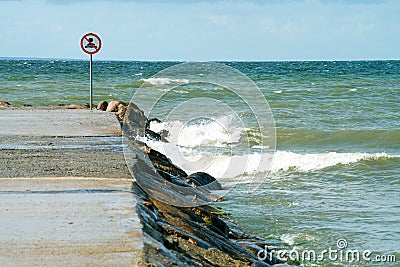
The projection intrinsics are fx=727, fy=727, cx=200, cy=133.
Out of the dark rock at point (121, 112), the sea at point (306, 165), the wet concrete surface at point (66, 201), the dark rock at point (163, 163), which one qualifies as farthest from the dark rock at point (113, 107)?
the wet concrete surface at point (66, 201)

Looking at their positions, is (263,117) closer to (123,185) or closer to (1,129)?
(1,129)

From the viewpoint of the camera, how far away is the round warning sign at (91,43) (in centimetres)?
1459

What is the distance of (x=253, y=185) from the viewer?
13180 millimetres

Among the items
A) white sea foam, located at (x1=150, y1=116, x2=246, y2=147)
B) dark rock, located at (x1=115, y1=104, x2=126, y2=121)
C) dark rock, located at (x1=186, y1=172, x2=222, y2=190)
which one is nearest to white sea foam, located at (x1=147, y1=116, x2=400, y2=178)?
white sea foam, located at (x1=150, y1=116, x2=246, y2=147)

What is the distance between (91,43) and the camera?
14664 millimetres

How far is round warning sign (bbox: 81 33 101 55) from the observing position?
47.9 ft

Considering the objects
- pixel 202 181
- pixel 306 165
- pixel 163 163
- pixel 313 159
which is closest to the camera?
pixel 163 163

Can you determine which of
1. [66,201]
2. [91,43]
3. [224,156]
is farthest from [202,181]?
[66,201]

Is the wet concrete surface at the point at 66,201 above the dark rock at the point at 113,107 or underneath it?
above

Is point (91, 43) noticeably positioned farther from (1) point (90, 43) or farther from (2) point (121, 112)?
(2) point (121, 112)

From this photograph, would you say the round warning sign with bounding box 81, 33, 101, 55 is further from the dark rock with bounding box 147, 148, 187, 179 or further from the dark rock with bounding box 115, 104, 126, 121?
the dark rock with bounding box 147, 148, 187, 179

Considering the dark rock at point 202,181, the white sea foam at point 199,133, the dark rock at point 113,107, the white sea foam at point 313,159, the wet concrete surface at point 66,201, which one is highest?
the wet concrete surface at point 66,201

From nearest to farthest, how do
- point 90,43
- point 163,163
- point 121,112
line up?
point 163,163, point 90,43, point 121,112

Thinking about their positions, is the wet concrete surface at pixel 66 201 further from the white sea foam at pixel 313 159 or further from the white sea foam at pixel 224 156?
the white sea foam at pixel 313 159
